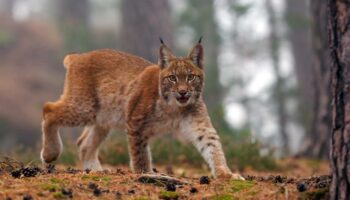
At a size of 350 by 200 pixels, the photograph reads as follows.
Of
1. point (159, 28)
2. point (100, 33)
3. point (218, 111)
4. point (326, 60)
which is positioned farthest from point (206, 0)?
point (326, 60)

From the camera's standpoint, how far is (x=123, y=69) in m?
8.33

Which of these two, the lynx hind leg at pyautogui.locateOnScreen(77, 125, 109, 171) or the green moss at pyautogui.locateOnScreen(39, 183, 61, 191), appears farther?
the lynx hind leg at pyautogui.locateOnScreen(77, 125, 109, 171)

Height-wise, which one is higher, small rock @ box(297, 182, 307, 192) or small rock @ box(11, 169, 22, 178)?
small rock @ box(11, 169, 22, 178)

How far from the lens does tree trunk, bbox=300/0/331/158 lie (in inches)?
494

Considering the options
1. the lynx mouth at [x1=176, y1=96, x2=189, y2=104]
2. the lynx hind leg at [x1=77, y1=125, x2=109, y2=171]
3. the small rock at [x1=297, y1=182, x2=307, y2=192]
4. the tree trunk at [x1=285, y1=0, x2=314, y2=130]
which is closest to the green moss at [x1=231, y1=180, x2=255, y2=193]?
the small rock at [x1=297, y1=182, x2=307, y2=192]

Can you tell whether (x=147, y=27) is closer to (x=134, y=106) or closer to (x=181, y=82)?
(x=134, y=106)

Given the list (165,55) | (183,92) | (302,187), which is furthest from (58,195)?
(165,55)

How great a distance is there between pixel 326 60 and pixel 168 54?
5.82m

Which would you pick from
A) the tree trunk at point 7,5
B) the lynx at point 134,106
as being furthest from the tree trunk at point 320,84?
the tree trunk at point 7,5

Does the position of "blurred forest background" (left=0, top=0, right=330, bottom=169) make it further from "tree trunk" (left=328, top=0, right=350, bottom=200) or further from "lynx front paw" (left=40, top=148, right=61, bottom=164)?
"tree trunk" (left=328, top=0, right=350, bottom=200)

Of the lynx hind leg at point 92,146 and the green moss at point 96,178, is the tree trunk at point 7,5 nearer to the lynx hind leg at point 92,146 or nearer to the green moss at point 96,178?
the lynx hind leg at point 92,146

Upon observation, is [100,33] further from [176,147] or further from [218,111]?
[176,147]

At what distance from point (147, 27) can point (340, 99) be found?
12932mm

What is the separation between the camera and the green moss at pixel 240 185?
568cm
